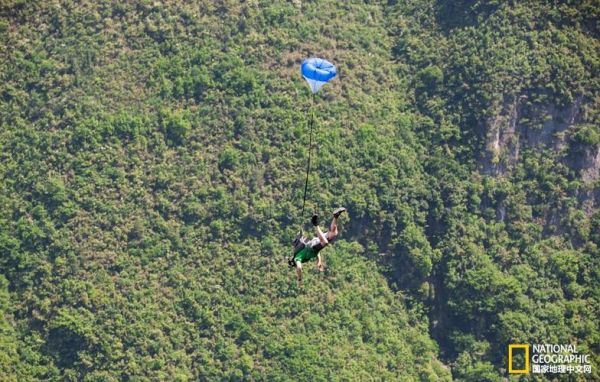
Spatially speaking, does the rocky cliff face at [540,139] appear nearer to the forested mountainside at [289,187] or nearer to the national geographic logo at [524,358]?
the forested mountainside at [289,187]

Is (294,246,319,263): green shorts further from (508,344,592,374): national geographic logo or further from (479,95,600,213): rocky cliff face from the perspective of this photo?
(479,95,600,213): rocky cliff face

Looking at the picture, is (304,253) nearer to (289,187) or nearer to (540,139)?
(289,187)

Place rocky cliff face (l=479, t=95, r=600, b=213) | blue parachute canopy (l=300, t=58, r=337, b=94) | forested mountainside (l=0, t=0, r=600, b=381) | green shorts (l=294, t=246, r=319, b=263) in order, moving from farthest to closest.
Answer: rocky cliff face (l=479, t=95, r=600, b=213) → forested mountainside (l=0, t=0, r=600, b=381) → blue parachute canopy (l=300, t=58, r=337, b=94) → green shorts (l=294, t=246, r=319, b=263)

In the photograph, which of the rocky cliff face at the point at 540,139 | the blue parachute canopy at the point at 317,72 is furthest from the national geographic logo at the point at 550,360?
the blue parachute canopy at the point at 317,72

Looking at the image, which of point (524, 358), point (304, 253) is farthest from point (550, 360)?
point (304, 253)

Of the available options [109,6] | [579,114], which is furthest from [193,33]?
[579,114]

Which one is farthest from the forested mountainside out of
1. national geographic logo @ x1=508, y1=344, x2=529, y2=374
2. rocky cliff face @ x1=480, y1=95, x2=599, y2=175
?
national geographic logo @ x1=508, y1=344, x2=529, y2=374

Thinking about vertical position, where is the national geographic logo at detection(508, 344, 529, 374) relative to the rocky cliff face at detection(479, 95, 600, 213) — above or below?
below

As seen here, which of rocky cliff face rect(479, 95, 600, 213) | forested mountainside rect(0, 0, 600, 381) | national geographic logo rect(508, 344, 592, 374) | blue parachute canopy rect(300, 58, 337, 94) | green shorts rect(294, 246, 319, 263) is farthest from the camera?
rocky cliff face rect(479, 95, 600, 213)
